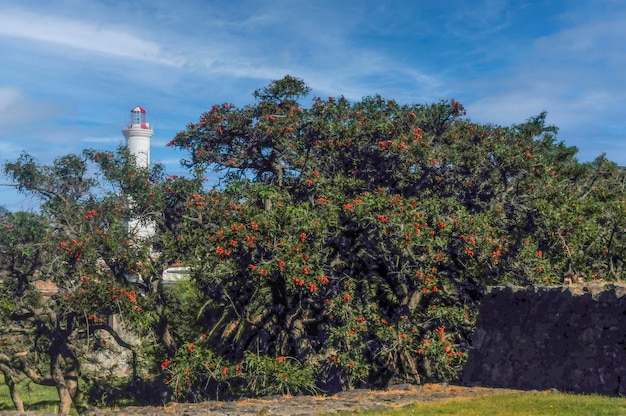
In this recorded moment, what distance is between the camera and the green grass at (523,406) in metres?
11.8

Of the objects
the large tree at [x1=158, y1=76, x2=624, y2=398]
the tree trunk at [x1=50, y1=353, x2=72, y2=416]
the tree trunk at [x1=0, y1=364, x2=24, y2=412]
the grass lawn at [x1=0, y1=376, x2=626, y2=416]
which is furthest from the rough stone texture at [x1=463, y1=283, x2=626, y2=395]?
the tree trunk at [x1=0, y1=364, x2=24, y2=412]

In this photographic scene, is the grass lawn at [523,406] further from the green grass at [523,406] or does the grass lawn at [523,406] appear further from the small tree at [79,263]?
the small tree at [79,263]

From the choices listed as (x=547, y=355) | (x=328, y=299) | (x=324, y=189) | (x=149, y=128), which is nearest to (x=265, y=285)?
(x=328, y=299)

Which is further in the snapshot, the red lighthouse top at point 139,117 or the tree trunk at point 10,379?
the red lighthouse top at point 139,117

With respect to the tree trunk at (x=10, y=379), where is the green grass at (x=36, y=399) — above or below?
below

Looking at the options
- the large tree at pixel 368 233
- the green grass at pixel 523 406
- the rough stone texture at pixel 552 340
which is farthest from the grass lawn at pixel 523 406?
the large tree at pixel 368 233

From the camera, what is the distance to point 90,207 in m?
21.8

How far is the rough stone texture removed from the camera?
541 inches

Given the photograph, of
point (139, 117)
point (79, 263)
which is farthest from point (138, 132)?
point (79, 263)

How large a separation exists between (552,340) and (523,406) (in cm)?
292

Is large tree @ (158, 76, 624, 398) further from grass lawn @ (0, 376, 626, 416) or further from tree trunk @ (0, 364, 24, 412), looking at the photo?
tree trunk @ (0, 364, 24, 412)

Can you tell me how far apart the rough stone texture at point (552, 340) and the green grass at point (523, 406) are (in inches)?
29.2

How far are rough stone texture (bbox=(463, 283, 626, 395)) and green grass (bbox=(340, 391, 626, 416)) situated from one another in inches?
29.2

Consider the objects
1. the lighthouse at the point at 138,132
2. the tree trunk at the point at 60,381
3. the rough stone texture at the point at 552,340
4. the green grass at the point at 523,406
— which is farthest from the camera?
the lighthouse at the point at 138,132
